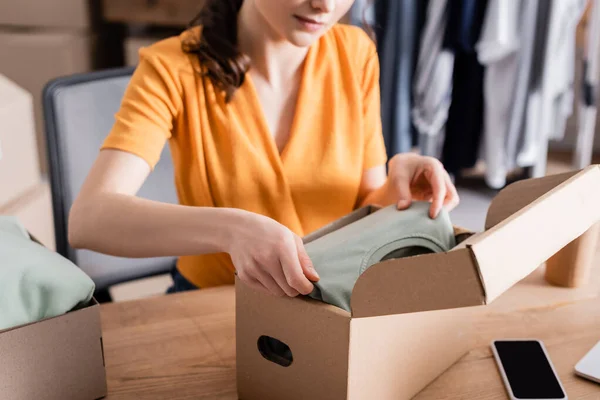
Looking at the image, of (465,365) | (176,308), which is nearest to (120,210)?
(176,308)

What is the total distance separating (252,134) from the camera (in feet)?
3.22

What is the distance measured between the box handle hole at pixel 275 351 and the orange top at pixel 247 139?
1.14 feet

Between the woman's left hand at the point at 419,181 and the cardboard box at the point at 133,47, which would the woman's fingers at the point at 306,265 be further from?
the cardboard box at the point at 133,47

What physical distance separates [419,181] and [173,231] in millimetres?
370

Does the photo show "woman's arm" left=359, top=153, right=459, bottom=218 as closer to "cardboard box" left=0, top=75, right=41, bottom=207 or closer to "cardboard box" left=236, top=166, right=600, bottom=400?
"cardboard box" left=236, top=166, right=600, bottom=400

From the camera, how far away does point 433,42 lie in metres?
2.09

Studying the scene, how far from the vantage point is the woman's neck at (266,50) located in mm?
982

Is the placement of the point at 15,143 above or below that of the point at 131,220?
below

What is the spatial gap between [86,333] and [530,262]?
1.41 feet

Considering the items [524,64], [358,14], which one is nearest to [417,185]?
[358,14]

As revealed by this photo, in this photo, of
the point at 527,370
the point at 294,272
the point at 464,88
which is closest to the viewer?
the point at 294,272

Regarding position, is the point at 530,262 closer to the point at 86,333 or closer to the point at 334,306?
the point at 334,306

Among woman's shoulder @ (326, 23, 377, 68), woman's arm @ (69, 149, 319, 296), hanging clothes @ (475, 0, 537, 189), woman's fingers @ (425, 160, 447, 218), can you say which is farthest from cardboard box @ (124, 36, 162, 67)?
woman's fingers @ (425, 160, 447, 218)

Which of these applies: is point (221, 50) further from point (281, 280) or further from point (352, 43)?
point (281, 280)
